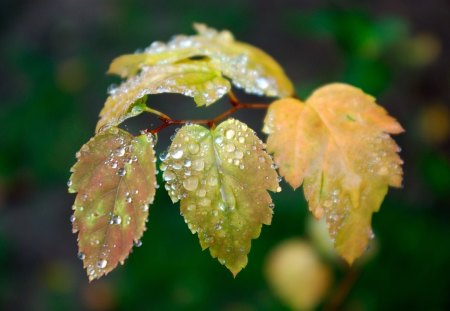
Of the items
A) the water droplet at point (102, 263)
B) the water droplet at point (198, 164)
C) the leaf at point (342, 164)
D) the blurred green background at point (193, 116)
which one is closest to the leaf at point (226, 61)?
the leaf at point (342, 164)

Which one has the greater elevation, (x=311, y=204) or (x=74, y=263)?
(x=311, y=204)

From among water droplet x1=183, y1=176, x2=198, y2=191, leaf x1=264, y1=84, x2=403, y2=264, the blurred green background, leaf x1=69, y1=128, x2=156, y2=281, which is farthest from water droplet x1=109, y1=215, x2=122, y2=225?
the blurred green background

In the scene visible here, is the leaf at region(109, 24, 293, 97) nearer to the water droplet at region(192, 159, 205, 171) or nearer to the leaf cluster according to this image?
the leaf cluster

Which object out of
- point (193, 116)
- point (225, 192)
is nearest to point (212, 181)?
point (225, 192)

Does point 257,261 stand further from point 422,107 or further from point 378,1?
point 378,1

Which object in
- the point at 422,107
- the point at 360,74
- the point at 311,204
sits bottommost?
the point at 422,107

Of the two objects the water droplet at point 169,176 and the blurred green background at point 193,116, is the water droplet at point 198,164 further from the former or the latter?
the blurred green background at point 193,116

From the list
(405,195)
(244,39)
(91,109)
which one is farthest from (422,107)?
(91,109)
